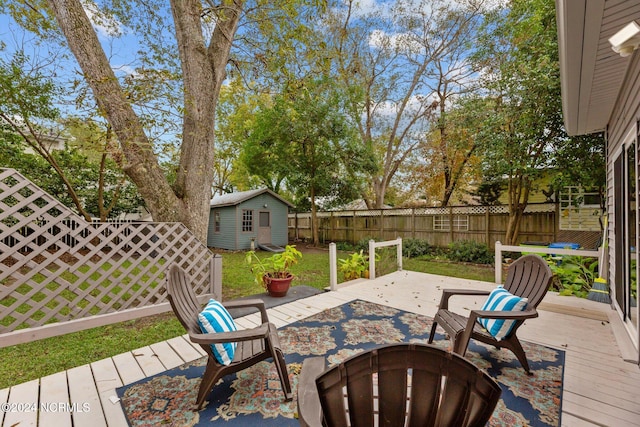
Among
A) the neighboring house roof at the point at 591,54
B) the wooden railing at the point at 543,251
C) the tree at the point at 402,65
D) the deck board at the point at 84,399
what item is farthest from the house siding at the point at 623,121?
the tree at the point at 402,65

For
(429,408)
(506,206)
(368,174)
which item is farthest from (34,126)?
(506,206)

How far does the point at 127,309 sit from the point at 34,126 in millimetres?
6760

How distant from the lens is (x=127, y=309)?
139 inches

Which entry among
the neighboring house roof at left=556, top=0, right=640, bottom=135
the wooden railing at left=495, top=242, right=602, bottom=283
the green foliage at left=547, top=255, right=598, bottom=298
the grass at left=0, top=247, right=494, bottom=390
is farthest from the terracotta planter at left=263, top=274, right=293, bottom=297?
the green foliage at left=547, top=255, right=598, bottom=298

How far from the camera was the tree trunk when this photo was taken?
12.6 ft

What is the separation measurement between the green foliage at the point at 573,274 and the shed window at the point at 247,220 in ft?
33.9

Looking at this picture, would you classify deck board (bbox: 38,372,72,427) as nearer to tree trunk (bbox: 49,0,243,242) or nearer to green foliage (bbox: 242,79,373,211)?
tree trunk (bbox: 49,0,243,242)

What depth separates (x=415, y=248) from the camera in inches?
360

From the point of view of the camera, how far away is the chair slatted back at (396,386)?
41.1 inches

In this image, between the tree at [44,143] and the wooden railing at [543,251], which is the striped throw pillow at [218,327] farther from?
the wooden railing at [543,251]

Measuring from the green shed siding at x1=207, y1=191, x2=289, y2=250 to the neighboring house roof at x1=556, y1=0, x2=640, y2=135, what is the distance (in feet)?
34.9

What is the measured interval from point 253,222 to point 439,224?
25.2 feet

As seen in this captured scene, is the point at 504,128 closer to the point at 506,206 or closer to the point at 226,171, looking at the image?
the point at 506,206

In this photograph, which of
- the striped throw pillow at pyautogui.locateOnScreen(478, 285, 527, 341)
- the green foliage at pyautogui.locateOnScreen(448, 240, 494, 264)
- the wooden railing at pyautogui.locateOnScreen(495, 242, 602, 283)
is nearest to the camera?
the striped throw pillow at pyautogui.locateOnScreen(478, 285, 527, 341)
